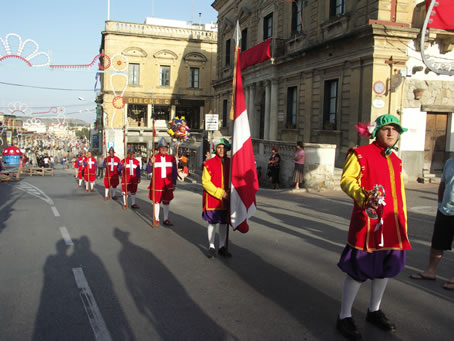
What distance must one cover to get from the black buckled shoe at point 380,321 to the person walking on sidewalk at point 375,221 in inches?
14.0

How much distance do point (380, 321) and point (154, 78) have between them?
42.0 meters

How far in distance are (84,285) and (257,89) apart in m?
22.6

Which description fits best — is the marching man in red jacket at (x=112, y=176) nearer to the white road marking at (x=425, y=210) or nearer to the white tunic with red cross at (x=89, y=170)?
the white tunic with red cross at (x=89, y=170)

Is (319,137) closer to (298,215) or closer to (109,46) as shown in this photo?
(298,215)

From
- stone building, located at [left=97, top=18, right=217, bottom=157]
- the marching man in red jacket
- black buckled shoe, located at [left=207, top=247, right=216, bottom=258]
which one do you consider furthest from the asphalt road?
stone building, located at [left=97, top=18, right=217, bottom=157]

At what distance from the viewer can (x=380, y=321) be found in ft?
13.2

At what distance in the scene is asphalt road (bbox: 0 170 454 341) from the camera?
4.00m

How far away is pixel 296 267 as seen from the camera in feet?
19.7

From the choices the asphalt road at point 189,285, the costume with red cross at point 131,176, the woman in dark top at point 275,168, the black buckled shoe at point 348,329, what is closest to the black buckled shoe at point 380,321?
the asphalt road at point 189,285

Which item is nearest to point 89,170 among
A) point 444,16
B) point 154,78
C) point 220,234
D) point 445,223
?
point 220,234

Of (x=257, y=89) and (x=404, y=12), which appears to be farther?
(x=257, y=89)

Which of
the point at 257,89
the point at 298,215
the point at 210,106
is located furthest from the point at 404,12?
the point at 210,106

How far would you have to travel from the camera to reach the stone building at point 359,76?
1531 centimetres

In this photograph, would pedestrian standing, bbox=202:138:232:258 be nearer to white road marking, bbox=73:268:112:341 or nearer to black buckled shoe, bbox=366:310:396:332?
white road marking, bbox=73:268:112:341
